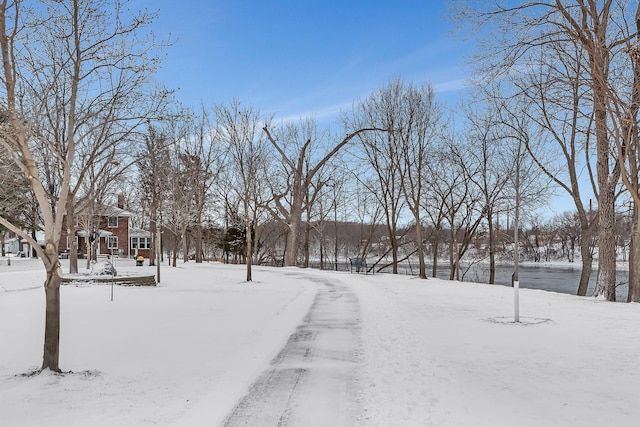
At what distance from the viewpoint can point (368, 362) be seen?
238 inches

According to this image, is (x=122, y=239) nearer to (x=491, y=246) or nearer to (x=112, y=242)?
(x=112, y=242)

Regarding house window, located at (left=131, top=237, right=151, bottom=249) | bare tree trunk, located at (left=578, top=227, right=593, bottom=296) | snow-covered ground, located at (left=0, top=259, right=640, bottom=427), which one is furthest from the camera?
house window, located at (left=131, top=237, right=151, bottom=249)

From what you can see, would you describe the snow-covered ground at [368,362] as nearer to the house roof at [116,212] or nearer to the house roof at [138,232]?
the house roof at [116,212]

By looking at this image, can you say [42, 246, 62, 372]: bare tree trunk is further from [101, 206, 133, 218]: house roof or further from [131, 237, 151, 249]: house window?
[131, 237, 151, 249]: house window

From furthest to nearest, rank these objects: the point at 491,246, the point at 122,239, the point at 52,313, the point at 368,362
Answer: the point at 122,239 → the point at 491,246 → the point at 368,362 → the point at 52,313

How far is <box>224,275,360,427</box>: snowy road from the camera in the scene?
411 cm

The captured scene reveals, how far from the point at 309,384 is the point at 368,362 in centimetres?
120

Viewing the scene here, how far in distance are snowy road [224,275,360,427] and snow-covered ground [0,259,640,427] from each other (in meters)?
0.12

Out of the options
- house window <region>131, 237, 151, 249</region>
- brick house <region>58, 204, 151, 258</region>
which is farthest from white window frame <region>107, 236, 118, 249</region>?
house window <region>131, 237, 151, 249</region>

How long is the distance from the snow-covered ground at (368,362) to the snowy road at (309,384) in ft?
0.40

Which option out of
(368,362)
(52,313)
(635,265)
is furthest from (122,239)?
(368,362)

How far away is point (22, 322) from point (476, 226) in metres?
26.7

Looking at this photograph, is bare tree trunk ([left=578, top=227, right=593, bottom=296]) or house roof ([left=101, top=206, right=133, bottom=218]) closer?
bare tree trunk ([left=578, top=227, right=593, bottom=296])

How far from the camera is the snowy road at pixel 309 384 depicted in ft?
13.5
